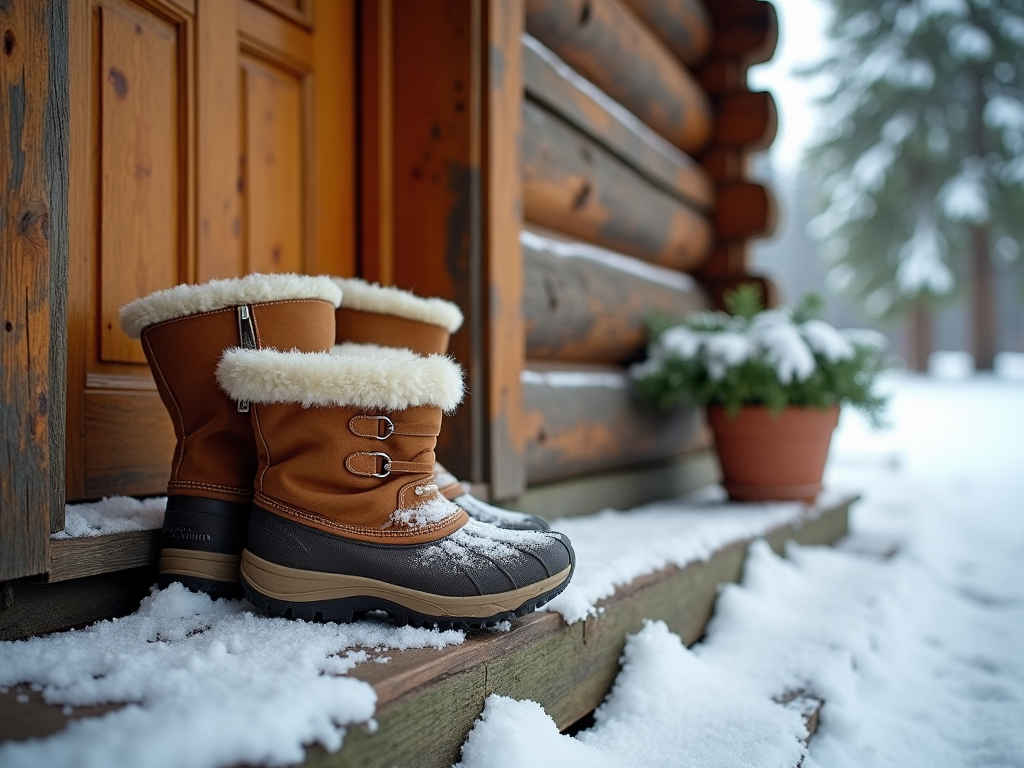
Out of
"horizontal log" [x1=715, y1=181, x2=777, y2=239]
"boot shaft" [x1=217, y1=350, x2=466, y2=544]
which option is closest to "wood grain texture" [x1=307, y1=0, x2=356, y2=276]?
"boot shaft" [x1=217, y1=350, x2=466, y2=544]

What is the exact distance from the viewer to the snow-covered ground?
0.69 meters

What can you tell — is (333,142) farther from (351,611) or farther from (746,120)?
(746,120)

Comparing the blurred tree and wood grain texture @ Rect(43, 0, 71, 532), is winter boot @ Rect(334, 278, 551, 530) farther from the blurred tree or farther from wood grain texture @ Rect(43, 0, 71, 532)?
the blurred tree

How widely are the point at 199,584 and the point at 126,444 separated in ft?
1.20

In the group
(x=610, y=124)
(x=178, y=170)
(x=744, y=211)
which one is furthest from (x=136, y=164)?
(x=744, y=211)

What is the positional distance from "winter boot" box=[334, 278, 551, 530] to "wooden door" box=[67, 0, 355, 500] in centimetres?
31

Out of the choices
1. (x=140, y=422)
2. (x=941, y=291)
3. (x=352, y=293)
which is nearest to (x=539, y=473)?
(x=352, y=293)

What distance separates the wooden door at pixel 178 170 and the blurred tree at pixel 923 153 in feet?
29.8

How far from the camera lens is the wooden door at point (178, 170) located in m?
1.23

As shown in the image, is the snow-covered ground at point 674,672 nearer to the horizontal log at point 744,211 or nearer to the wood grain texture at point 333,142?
the wood grain texture at point 333,142

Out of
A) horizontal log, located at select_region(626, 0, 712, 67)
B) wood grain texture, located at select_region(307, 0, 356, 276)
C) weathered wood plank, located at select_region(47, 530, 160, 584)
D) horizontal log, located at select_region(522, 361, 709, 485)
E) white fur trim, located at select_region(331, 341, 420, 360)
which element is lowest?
weathered wood plank, located at select_region(47, 530, 160, 584)

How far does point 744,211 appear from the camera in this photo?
10.8ft

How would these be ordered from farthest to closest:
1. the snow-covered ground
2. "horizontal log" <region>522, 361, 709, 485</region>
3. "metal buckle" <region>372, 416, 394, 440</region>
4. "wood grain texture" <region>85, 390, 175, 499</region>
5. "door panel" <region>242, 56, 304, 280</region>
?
"horizontal log" <region>522, 361, 709, 485</region>, "door panel" <region>242, 56, 304, 280</region>, "wood grain texture" <region>85, 390, 175, 499</region>, "metal buckle" <region>372, 416, 394, 440</region>, the snow-covered ground

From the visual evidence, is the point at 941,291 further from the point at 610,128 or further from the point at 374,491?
the point at 374,491
